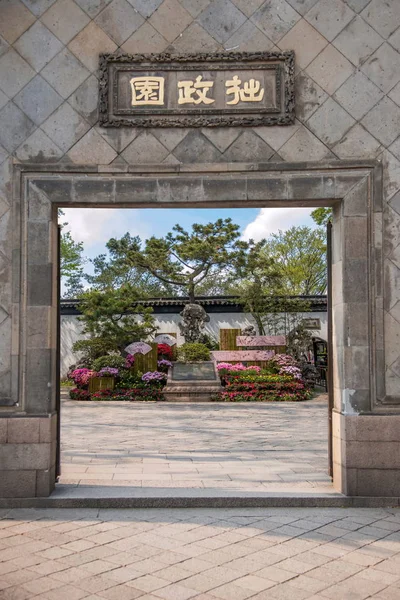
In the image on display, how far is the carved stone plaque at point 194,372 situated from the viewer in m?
16.7

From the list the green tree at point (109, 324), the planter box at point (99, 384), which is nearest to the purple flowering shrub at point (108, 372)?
the planter box at point (99, 384)

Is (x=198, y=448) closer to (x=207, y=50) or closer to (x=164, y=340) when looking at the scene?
(x=207, y=50)

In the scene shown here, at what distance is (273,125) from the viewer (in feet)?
17.8

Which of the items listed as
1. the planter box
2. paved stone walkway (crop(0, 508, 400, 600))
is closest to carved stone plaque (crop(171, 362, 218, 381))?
the planter box

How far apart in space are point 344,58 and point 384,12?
1.67 feet

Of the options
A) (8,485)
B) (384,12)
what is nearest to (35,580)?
(8,485)

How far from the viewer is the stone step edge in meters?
5.11

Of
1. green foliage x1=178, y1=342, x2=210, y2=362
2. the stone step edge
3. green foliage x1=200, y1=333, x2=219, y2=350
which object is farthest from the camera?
green foliage x1=200, y1=333, x2=219, y2=350

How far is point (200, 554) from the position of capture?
399cm

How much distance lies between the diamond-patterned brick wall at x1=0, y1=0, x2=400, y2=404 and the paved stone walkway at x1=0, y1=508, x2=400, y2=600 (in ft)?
8.16

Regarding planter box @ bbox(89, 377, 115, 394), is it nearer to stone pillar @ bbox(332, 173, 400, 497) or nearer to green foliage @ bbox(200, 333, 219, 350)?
green foliage @ bbox(200, 333, 219, 350)

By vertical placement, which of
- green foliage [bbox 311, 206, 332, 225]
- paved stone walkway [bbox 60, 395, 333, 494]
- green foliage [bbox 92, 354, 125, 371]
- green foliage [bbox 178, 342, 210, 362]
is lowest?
paved stone walkway [bbox 60, 395, 333, 494]

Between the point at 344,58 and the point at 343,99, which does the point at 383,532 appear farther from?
the point at 344,58

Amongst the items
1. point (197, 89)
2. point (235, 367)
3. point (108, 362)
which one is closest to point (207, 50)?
point (197, 89)
